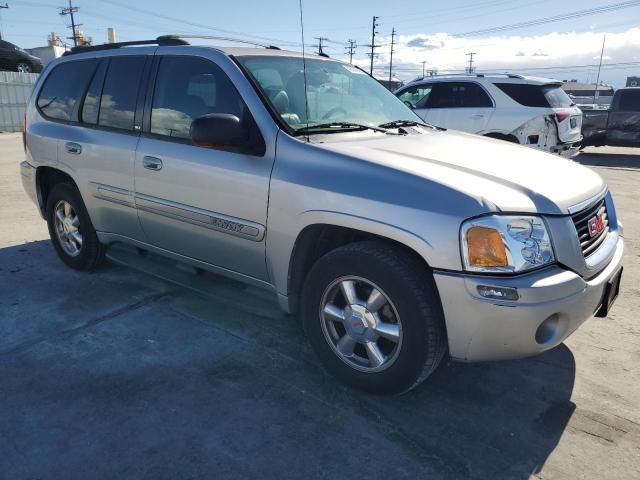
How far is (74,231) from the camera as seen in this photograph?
15.0 feet

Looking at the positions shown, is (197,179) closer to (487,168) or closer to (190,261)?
(190,261)

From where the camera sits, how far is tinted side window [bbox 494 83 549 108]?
879 cm

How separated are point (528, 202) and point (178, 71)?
8.00ft

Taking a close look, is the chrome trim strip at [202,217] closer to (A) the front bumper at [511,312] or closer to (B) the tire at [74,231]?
(B) the tire at [74,231]

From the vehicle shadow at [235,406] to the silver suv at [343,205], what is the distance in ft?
0.97

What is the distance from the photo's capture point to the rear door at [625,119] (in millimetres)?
13141

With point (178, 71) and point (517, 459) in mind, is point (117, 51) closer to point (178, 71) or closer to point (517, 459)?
point (178, 71)

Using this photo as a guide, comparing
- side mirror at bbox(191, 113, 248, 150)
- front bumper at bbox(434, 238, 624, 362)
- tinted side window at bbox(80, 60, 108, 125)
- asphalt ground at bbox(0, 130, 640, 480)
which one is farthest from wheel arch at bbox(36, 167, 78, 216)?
front bumper at bbox(434, 238, 624, 362)

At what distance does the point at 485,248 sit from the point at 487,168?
0.58m

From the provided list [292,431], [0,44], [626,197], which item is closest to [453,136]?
[292,431]

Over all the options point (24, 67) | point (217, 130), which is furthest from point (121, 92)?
point (24, 67)

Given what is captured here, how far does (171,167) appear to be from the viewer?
11.2 feet

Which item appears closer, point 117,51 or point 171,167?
point 171,167

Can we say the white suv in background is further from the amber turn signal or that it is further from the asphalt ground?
the amber turn signal
